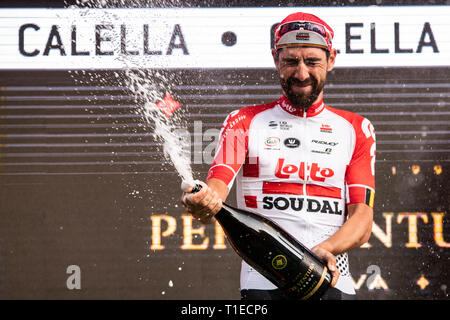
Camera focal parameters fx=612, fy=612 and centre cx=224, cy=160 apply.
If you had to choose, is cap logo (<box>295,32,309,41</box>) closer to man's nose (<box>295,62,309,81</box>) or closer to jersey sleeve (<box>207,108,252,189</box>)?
man's nose (<box>295,62,309,81</box>)

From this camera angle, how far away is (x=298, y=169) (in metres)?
2.06

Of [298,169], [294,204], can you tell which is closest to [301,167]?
[298,169]

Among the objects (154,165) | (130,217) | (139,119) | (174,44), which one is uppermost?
(174,44)

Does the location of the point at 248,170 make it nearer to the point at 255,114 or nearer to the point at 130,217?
the point at 255,114

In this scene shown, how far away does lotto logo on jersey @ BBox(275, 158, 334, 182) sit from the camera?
6.72 feet

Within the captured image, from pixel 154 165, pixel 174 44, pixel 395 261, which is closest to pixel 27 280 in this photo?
pixel 154 165

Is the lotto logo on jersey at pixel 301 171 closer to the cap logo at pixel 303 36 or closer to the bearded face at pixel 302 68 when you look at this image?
the bearded face at pixel 302 68

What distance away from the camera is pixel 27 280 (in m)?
3.93

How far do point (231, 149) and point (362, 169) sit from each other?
45 cm

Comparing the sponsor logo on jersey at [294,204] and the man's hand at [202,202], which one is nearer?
the man's hand at [202,202]

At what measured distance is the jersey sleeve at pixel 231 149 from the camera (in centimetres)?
197

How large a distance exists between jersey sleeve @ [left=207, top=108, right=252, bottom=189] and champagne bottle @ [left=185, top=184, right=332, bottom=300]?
0.40 ft

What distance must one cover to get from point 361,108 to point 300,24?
78.0 inches

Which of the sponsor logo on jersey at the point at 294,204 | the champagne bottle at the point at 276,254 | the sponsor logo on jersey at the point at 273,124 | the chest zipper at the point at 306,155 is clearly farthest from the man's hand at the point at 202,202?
the sponsor logo on jersey at the point at 273,124
